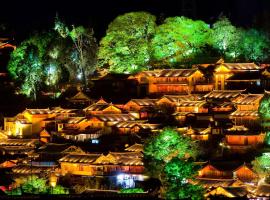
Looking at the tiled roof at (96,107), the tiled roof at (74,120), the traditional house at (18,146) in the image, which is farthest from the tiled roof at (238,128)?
the traditional house at (18,146)

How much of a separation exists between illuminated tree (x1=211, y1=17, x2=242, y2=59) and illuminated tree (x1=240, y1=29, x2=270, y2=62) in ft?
1.20

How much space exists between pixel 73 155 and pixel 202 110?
817 cm

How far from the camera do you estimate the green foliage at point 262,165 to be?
3097 centimetres

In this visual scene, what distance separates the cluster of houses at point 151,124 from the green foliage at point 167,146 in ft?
5.39

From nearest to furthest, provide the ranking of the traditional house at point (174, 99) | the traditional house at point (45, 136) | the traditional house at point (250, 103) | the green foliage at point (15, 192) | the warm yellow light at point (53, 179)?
the green foliage at point (15, 192)
the warm yellow light at point (53, 179)
the traditional house at point (250, 103)
the traditional house at point (45, 136)
the traditional house at point (174, 99)

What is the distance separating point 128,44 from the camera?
44.1m

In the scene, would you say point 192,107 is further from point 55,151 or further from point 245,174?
point 245,174

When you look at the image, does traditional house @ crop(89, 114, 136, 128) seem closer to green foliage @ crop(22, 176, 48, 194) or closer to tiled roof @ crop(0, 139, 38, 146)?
tiled roof @ crop(0, 139, 38, 146)

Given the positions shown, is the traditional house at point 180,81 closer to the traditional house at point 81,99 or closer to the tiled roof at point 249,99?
the traditional house at point 81,99

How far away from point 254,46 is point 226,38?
6.08 feet

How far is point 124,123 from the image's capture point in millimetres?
39062

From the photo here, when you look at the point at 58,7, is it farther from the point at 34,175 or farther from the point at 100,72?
the point at 34,175

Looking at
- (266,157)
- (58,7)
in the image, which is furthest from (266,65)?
(58,7)

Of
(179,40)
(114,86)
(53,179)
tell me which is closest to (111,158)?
(53,179)
